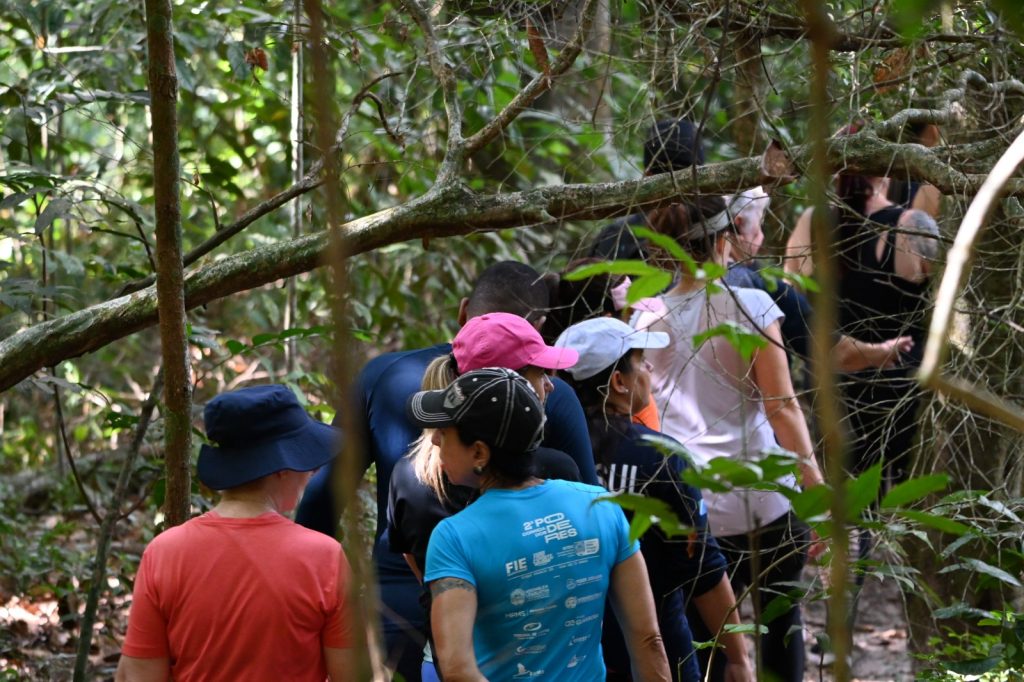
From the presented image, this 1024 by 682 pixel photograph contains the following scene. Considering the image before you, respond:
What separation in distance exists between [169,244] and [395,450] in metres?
0.79

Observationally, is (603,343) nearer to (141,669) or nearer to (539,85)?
(539,85)

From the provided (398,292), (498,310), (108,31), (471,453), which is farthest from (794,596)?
(108,31)

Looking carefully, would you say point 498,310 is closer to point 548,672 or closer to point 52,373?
point 548,672

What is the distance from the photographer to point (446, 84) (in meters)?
3.67

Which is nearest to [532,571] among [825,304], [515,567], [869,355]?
[515,567]

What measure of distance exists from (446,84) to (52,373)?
1972 millimetres

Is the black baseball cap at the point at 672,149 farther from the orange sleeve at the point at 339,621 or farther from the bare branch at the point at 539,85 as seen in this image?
the orange sleeve at the point at 339,621

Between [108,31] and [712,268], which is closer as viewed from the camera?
[712,268]

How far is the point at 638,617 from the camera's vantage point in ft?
8.45

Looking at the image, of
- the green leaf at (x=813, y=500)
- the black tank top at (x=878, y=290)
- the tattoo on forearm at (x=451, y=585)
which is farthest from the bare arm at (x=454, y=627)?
the black tank top at (x=878, y=290)

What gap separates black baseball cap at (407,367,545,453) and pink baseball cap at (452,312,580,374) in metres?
0.37

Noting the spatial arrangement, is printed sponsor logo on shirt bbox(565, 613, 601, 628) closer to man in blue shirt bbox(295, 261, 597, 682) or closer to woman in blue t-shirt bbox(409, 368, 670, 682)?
woman in blue t-shirt bbox(409, 368, 670, 682)

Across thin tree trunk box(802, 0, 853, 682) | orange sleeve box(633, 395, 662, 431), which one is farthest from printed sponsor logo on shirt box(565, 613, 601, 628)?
thin tree trunk box(802, 0, 853, 682)

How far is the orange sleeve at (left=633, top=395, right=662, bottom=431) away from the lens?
3.40 m
